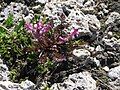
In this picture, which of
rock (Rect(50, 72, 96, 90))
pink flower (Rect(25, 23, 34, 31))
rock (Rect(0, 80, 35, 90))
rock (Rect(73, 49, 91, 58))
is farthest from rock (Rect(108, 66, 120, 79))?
pink flower (Rect(25, 23, 34, 31))

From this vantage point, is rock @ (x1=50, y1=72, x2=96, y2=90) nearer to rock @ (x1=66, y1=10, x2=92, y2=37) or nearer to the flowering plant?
the flowering plant

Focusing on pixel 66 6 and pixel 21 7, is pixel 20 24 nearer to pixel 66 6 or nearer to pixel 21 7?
pixel 21 7

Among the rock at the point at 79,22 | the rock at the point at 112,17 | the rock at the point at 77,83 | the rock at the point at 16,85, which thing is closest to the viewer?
the rock at the point at 16,85

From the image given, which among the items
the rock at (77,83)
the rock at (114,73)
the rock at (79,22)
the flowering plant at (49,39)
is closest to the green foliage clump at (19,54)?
the flowering plant at (49,39)

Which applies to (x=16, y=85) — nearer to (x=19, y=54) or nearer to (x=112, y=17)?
(x=19, y=54)

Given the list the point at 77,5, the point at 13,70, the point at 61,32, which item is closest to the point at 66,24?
the point at 61,32

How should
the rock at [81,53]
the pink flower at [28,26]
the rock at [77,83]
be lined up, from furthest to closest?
the rock at [81,53] → the pink flower at [28,26] → the rock at [77,83]

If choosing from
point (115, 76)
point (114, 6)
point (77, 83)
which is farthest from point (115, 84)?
point (114, 6)

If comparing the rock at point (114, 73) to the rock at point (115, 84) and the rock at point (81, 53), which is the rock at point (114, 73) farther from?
the rock at point (81, 53)
